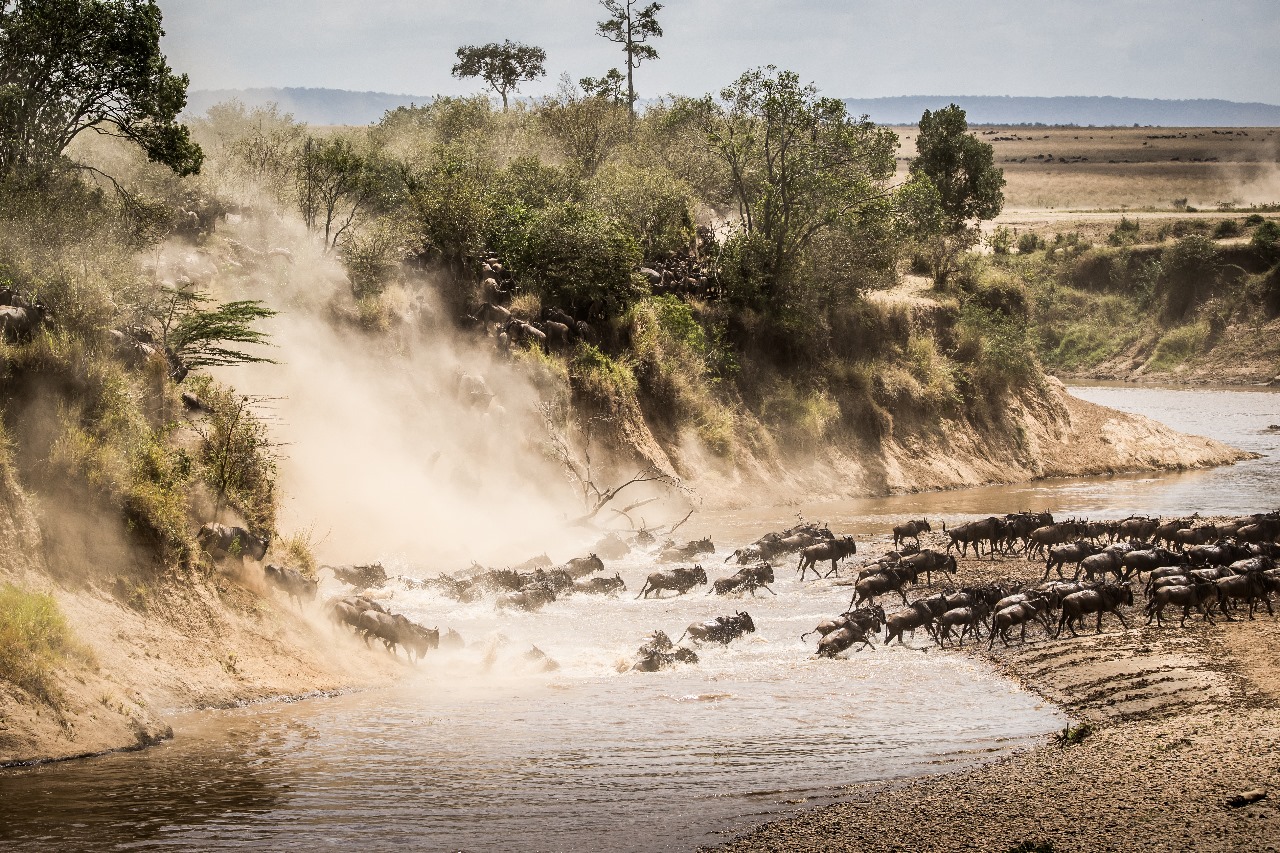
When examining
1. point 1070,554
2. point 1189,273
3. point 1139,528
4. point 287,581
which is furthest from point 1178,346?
point 287,581

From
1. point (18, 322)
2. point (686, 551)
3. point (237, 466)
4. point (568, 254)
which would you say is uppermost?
point (568, 254)

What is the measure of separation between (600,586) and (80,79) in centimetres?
1501

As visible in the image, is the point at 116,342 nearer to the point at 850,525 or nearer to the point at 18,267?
the point at 18,267

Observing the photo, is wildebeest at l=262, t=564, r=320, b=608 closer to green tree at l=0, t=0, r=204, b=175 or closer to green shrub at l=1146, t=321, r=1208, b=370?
green tree at l=0, t=0, r=204, b=175

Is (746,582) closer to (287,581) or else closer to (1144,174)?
(287,581)

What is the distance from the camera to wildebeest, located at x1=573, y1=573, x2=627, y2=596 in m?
21.2

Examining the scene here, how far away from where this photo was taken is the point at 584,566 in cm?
2272

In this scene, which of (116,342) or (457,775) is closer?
(457,775)

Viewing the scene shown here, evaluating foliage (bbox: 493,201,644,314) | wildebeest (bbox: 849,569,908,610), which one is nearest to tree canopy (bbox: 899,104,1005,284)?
foliage (bbox: 493,201,644,314)

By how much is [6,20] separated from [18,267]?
8936 millimetres

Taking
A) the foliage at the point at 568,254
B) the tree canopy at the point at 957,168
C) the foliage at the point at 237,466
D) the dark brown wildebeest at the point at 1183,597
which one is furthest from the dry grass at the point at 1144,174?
the foliage at the point at 237,466

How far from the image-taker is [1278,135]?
7574 inches

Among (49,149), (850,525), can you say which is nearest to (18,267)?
(49,149)

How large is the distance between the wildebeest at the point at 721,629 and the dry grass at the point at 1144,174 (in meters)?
106
